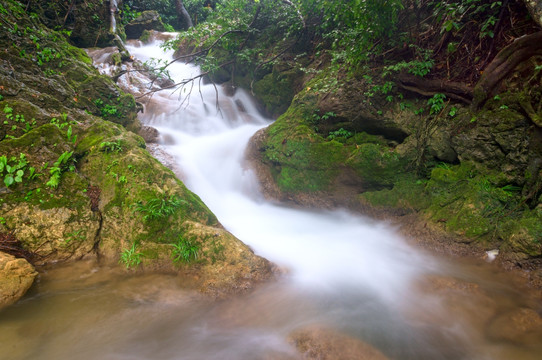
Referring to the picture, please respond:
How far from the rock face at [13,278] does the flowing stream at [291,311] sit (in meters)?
0.12

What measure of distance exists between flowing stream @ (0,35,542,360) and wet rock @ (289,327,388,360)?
0.27ft

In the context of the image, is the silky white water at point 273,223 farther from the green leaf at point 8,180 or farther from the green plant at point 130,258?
the green leaf at point 8,180

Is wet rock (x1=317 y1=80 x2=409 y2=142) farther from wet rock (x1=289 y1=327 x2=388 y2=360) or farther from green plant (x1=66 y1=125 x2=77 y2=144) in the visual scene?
green plant (x1=66 y1=125 x2=77 y2=144)

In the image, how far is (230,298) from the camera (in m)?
2.89

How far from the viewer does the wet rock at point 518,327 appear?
7.59ft

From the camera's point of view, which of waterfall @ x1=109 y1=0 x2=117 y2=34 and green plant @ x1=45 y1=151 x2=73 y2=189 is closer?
green plant @ x1=45 y1=151 x2=73 y2=189

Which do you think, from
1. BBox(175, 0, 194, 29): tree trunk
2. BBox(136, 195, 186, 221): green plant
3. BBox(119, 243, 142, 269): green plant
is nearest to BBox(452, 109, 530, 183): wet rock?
BBox(136, 195, 186, 221): green plant

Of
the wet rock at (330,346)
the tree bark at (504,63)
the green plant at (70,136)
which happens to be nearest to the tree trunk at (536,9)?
the tree bark at (504,63)

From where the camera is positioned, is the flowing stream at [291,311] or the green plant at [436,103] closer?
the flowing stream at [291,311]

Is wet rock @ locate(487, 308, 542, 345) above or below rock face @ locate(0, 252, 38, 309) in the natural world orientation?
above

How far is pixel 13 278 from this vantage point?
8.18 feet

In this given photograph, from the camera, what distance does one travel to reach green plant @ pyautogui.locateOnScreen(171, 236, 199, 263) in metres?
3.19

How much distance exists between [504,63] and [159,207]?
5.41 m

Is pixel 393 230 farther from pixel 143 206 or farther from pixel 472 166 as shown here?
pixel 143 206
